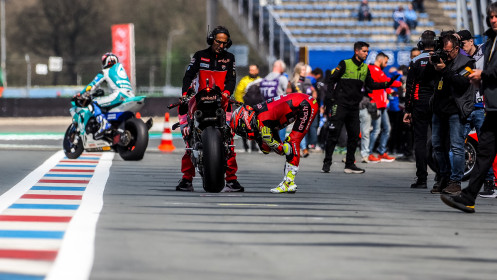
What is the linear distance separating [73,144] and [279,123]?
22.8 feet

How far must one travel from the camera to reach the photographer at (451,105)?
12.1 m

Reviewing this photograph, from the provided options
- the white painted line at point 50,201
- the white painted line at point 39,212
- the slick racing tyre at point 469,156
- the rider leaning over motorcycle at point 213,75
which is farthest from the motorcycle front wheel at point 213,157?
the slick racing tyre at point 469,156

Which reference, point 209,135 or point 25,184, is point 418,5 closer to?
point 25,184

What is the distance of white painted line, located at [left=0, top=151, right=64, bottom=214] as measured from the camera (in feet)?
35.4

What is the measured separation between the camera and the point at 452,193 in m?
12.4

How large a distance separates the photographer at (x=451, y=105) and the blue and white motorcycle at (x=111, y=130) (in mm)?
6214

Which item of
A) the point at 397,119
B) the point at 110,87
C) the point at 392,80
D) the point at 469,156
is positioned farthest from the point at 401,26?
the point at 469,156

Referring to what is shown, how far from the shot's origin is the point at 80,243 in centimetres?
767

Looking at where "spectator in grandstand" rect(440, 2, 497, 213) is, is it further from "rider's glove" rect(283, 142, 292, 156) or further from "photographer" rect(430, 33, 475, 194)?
"rider's glove" rect(283, 142, 292, 156)

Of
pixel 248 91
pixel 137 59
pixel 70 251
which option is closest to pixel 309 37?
pixel 137 59

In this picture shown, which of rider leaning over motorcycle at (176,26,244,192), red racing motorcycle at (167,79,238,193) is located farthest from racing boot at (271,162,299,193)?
red racing motorcycle at (167,79,238,193)

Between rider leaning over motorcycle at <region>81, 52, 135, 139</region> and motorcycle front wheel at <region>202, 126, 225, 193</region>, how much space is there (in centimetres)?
664

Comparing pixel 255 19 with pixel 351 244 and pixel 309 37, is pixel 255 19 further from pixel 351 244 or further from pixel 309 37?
pixel 351 244

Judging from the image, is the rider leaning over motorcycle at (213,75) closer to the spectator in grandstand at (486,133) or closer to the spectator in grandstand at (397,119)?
the spectator in grandstand at (486,133)
